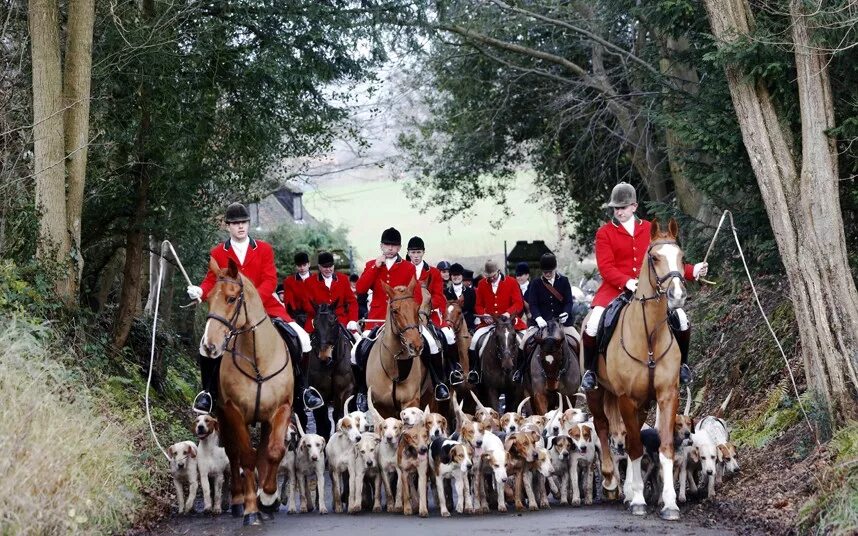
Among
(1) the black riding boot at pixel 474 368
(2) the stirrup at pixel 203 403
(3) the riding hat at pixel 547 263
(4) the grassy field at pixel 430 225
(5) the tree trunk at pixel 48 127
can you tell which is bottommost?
(2) the stirrup at pixel 203 403

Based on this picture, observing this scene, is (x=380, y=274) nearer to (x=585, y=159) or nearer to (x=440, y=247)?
(x=585, y=159)

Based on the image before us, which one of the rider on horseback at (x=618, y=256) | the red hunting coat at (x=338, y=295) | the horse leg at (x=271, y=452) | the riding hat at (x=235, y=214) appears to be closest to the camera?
the horse leg at (x=271, y=452)

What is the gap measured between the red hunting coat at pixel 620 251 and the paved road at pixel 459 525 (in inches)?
87.8

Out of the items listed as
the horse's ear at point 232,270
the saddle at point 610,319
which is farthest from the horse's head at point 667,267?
the horse's ear at point 232,270

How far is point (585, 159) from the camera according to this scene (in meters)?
28.1

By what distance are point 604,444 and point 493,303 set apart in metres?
7.25

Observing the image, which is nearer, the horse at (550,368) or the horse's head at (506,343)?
the horse at (550,368)

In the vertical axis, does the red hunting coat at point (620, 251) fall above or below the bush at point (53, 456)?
above

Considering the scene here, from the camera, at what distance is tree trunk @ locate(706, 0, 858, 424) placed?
40.3ft

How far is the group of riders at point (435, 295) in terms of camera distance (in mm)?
12914

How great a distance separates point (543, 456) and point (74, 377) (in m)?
4.83

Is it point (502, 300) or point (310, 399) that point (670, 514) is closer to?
point (310, 399)

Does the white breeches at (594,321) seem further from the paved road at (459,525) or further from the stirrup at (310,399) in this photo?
the stirrup at (310,399)

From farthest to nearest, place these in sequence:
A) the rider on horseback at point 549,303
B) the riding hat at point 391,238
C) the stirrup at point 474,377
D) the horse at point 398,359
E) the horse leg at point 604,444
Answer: the stirrup at point 474,377, the rider on horseback at point 549,303, the riding hat at point 391,238, the horse at point 398,359, the horse leg at point 604,444
